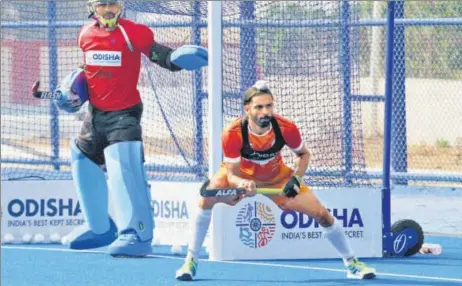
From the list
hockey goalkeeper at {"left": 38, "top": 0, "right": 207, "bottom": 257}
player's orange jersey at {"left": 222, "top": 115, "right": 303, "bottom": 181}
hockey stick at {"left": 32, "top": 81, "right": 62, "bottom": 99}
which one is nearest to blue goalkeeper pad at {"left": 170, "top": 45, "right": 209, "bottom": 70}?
hockey goalkeeper at {"left": 38, "top": 0, "right": 207, "bottom": 257}

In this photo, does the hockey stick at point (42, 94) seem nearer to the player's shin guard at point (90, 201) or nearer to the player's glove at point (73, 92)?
the player's glove at point (73, 92)

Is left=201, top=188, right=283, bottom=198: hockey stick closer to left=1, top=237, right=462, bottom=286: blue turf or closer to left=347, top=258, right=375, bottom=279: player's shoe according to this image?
left=1, top=237, right=462, bottom=286: blue turf

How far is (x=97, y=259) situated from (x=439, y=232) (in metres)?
3.29

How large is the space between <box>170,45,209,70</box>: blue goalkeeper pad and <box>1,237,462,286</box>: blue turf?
1427 mm

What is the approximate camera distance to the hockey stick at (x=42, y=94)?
31.5 feet

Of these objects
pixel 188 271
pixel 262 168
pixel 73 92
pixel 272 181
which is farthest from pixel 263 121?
pixel 73 92

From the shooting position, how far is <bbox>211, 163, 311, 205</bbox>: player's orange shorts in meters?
8.85

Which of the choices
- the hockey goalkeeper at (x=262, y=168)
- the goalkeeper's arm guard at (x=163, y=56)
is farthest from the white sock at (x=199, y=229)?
the goalkeeper's arm guard at (x=163, y=56)

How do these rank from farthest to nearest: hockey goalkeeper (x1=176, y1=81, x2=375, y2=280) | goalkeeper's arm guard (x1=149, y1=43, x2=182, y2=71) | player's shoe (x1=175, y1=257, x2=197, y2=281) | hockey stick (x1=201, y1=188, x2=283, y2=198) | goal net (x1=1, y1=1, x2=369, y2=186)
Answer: goal net (x1=1, y1=1, x2=369, y2=186) → goalkeeper's arm guard (x1=149, y1=43, x2=182, y2=71) → player's shoe (x1=175, y1=257, x2=197, y2=281) → hockey goalkeeper (x1=176, y1=81, x2=375, y2=280) → hockey stick (x1=201, y1=188, x2=283, y2=198)

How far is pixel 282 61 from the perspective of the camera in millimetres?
11969

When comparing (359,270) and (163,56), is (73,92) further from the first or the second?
(359,270)

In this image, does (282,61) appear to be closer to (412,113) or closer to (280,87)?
(280,87)

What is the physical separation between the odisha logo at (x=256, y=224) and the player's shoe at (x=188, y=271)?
2.80 feet

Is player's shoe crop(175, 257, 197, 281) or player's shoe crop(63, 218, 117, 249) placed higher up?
player's shoe crop(63, 218, 117, 249)
